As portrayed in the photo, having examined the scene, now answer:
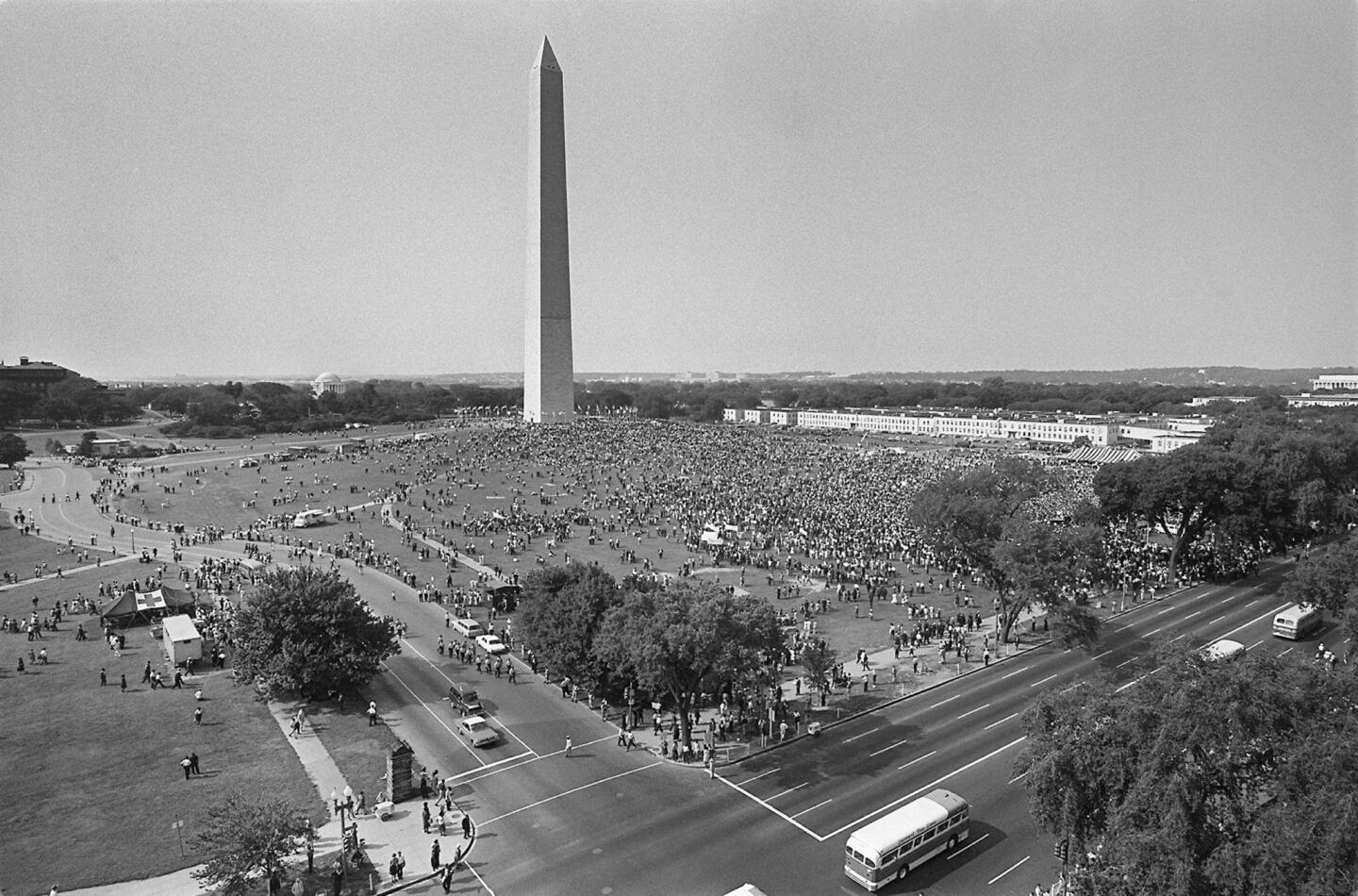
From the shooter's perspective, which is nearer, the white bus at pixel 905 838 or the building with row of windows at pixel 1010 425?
the white bus at pixel 905 838

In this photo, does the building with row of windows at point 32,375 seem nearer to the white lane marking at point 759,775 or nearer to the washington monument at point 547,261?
the washington monument at point 547,261

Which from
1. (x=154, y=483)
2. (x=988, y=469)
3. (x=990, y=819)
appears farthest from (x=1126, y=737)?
(x=154, y=483)

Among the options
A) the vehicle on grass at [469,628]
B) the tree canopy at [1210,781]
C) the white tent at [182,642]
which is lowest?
the vehicle on grass at [469,628]

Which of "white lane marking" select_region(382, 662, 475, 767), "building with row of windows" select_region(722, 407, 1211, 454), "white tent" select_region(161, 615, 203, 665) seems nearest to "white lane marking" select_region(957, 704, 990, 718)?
"white lane marking" select_region(382, 662, 475, 767)

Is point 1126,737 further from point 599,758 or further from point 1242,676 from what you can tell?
point 599,758

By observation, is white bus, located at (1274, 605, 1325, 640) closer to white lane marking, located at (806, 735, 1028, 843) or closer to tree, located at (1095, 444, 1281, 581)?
tree, located at (1095, 444, 1281, 581)

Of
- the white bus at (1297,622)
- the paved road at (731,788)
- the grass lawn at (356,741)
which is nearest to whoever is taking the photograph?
the paved road at (731,788)

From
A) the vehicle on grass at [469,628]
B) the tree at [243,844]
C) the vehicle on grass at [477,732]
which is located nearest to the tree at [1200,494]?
the vehicle on grass at [469,628]
